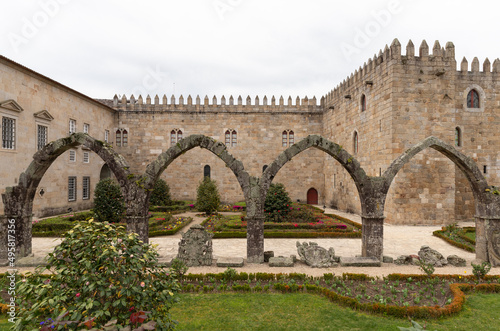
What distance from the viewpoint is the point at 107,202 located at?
1620 cm

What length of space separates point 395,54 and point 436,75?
2.84 m

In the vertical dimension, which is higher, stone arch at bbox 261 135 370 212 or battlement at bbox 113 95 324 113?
battlement at bbox 113 95 324 113

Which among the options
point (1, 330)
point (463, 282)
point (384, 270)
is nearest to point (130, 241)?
point (1, 330)

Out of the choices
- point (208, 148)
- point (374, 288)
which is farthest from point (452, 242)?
point (208, 148)

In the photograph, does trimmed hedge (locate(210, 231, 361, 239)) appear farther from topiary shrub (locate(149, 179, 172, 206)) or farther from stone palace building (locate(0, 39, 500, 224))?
topiary shrub (locate(149, 179, 172, 206))

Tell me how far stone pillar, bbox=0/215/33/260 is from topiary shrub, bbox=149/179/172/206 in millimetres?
13548

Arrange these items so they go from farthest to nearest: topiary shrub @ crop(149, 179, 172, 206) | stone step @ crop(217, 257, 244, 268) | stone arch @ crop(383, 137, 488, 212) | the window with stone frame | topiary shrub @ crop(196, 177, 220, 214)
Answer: topiary shrub @ crop(149, 179, 172, 206), topiary shrub @ crop(196, 177, 220, 214), the window with stone frame, stone arch @ crop(383, 137, 488, 212), stone step @ crop(217, 257, 244, 268)

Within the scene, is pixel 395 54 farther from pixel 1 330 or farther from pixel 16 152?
pixel 16 152

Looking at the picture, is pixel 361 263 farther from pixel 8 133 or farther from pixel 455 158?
pixel 8 133

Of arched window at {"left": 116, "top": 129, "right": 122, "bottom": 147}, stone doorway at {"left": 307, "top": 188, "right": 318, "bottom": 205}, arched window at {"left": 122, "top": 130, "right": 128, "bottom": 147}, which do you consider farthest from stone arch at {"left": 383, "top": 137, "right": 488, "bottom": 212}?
arched window at {"left": 116, "top": 129, "right": 122, "bottom": 147}

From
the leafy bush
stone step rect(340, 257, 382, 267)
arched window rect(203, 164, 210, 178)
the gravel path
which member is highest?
arched window rect(203, 164, 210, 178)

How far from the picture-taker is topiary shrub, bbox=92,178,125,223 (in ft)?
52.8

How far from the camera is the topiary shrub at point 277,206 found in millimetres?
16938

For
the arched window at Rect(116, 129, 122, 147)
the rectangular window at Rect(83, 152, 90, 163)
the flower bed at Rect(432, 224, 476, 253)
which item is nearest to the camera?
the flower bed at Rect(432, 224, 476, 253)
